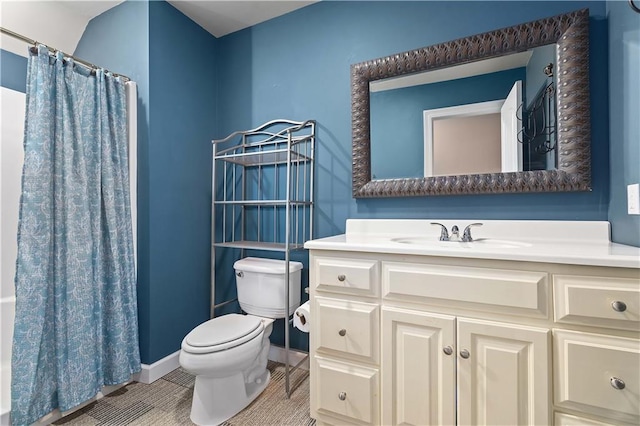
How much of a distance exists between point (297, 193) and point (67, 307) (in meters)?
1.39

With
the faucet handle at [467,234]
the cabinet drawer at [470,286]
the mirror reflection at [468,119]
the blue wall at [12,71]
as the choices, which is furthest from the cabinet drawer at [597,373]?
the blue wall at [12,71]

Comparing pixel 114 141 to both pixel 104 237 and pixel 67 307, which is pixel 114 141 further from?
pixel 67 307

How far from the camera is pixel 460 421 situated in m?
1.04

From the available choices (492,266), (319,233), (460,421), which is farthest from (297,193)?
(460,421)

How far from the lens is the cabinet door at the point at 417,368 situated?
1.07 meters

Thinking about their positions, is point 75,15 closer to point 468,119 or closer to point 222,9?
point 222,9

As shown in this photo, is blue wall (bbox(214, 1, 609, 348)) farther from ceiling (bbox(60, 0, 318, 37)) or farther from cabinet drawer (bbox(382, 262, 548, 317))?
cabinet drawer (bbox(382, 262, 548, 317))

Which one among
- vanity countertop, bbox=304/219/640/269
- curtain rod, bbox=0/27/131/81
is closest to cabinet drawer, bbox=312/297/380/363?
vanity countertop, bbox=304/219/640/269

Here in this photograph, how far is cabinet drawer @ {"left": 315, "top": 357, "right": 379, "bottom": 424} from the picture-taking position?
1.20 m

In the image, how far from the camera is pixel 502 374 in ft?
3.23

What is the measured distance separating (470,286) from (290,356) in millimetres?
1388

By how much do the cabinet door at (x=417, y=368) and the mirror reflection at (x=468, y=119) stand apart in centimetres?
83

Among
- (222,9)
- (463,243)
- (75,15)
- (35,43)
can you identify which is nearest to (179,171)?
(35,43)

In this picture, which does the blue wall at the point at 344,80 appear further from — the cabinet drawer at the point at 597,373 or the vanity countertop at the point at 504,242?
the cabinet drawer at the point at 597,373
